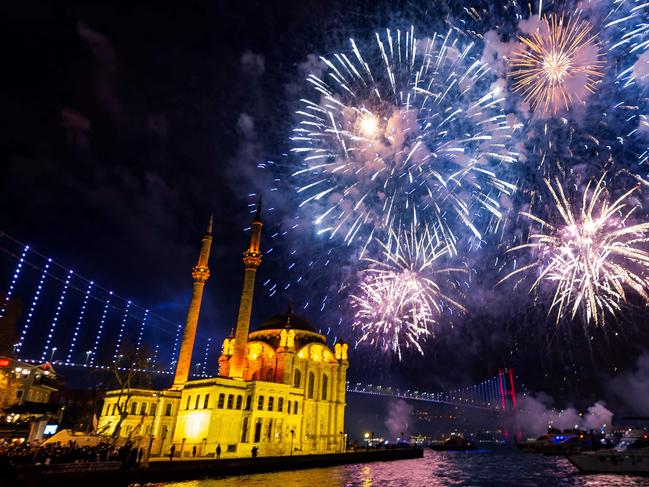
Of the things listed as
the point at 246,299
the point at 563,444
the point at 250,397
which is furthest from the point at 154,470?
the point at 563,444

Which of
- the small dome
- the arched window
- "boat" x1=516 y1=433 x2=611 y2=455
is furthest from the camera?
"boat" x1=516 y1=433 x2=611 y2=455

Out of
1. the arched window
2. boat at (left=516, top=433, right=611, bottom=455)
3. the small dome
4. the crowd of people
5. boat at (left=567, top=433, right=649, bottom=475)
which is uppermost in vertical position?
the small dome

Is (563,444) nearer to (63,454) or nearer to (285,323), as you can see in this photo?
(285,323)

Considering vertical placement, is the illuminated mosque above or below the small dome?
below

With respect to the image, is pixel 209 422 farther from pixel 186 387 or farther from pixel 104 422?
pixel 104 422

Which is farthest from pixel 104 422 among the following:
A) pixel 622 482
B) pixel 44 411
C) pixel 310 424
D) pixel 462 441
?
pixel 462 441

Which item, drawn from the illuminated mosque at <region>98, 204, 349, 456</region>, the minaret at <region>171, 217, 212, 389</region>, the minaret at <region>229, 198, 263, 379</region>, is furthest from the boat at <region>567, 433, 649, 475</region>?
the minaret at <region>171, 217, 212, 389</region>

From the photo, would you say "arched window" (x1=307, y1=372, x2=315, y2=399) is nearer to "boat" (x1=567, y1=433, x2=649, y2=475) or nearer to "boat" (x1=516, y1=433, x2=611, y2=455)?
"boat" (x1=567, y1=433, x2=649, y2=475)
